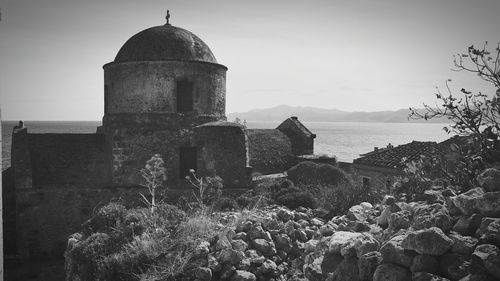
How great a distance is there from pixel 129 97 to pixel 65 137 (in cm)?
430

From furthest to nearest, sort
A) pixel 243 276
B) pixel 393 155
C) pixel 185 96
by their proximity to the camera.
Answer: pixel 393 155
pixel 185 96
pixel 243 276

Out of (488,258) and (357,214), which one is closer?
(488,258)

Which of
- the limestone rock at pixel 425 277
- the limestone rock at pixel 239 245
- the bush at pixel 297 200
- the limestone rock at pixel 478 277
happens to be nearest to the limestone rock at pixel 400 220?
the limestone rock at pixel 425 277

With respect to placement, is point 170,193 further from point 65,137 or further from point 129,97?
point 65,137

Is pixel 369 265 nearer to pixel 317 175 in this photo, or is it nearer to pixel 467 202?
pixel 467 202

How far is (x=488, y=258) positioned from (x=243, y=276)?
4079 millimetres

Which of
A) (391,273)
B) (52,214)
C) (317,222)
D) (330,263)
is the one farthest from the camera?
(52,214)

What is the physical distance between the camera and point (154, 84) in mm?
16828

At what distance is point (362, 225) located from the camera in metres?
6.61

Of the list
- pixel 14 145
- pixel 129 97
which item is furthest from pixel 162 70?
pixel 14 145

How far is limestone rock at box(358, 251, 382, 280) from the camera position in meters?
4.54

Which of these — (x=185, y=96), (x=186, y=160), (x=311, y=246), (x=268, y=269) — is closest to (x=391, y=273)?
(x=311, y=246)

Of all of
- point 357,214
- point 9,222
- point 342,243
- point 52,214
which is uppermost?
point 342,243

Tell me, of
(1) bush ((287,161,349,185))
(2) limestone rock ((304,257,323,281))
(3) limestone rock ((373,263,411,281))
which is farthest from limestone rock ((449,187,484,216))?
(1) bush ((287,161,349,185))
